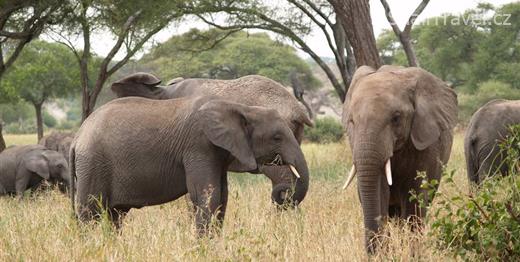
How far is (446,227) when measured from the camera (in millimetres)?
5113

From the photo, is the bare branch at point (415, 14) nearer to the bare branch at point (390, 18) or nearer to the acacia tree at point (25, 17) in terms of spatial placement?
the bare branch at point (390, 18)

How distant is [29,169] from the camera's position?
12.9 metres

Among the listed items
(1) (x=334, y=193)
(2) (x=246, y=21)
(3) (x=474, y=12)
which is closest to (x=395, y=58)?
(3) (x=474, y=12)

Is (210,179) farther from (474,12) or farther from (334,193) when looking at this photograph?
(474,12)

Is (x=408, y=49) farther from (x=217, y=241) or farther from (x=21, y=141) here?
(x=21, y=141)

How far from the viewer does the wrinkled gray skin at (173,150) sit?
21.4ft

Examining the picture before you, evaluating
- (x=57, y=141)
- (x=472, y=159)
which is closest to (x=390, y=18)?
(x=472, y=159)

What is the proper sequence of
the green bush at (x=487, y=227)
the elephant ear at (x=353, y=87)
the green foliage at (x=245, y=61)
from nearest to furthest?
the green bush at (x=487, y=227) → the elephant ear at (x=353, y=87) → the green foliage at (x=245, y=61)

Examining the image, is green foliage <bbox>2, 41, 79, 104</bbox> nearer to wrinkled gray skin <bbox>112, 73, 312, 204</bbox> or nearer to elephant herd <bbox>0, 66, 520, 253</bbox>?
wrinkled gray skin <bbox>112, 73, 312, 204</bbox>

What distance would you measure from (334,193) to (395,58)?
3405 cm

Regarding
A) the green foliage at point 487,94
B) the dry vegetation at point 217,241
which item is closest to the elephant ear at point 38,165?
the dry vegetation at point 217,241

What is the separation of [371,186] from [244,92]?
363cm

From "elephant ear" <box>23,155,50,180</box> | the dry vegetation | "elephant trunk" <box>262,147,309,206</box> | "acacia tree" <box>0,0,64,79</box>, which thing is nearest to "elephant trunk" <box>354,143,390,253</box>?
the dry vegetation

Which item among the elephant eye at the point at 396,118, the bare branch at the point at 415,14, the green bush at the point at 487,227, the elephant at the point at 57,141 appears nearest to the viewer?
the green bush at the point at 487,227
